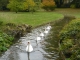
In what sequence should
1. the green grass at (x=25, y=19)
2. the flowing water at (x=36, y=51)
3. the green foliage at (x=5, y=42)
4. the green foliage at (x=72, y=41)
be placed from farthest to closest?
1. the green grass at (x=25, y=19)
2. the green foliage at (x=5, y=42)
3. the flowing water at (x=36, y=51)
4. the green foliage at (x=72, y=41)

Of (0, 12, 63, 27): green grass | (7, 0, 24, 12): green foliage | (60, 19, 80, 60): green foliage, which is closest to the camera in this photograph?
(60, 19, 80, 60): green foliage

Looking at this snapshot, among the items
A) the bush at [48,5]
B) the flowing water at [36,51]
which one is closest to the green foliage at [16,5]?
the bush at [48,5]

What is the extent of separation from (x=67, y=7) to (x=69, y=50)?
63.0 metres

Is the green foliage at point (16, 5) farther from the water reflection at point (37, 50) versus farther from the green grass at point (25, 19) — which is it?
the water reflection at point (37, 50)

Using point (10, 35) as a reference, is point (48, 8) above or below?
below

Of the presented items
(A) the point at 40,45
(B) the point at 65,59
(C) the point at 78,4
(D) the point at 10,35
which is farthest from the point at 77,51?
(C) the point at 78,4

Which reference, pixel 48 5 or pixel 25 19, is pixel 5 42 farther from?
pixel 48 5

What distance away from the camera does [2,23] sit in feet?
119

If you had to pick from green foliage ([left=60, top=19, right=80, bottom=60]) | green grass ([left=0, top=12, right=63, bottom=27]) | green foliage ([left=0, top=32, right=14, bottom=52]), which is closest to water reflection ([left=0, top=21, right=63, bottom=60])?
green foliage ([left=0, top=32, right=14, bottom=52])

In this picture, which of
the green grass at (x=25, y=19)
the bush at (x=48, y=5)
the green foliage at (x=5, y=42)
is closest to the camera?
the green foliage at (x=5, y=42)

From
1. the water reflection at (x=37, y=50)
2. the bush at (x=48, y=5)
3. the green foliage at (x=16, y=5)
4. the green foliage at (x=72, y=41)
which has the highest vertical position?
the green foliage at (x=72, y=41)

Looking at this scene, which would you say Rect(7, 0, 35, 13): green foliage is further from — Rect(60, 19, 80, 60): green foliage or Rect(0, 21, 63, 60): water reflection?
Rect(60, 19, 80, 60): green foliage

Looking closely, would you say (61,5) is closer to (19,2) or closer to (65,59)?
(19,2)

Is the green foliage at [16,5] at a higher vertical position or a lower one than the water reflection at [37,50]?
lower
